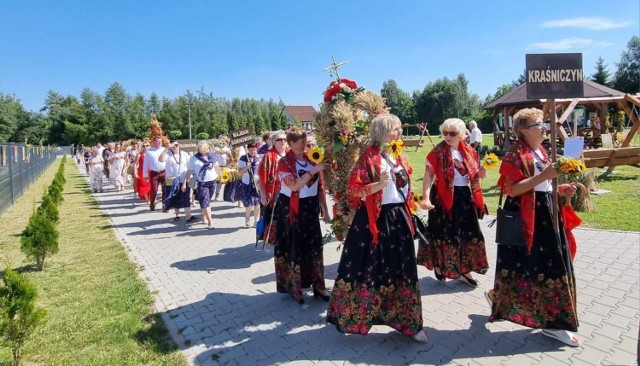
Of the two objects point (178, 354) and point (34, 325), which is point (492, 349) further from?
point (34, 325)

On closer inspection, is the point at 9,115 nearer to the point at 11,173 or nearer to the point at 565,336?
the point at 11,173

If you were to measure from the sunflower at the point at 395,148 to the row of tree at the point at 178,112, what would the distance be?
5690 cm

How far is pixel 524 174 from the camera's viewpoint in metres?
3.39

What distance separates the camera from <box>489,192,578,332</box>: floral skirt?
3.37 metres

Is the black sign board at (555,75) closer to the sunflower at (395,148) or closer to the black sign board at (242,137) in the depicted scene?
the sunflower at (395,148)

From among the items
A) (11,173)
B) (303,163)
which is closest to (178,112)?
(11,173)

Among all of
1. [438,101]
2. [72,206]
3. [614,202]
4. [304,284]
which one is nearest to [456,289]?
[304,284]

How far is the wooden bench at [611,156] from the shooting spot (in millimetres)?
12211

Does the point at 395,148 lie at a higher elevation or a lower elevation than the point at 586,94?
lower

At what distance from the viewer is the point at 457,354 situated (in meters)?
3.49

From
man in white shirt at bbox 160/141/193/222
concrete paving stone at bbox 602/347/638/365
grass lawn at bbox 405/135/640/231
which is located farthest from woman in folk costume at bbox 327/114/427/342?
man in white shirt at bbox 160/141/193/222

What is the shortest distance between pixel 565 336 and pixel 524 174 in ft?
4.75

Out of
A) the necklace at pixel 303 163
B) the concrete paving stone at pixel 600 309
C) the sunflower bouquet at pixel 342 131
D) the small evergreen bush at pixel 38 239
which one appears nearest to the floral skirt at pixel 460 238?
the concrete paving stone at pixel 600 309

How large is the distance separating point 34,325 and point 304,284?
2.60 m
